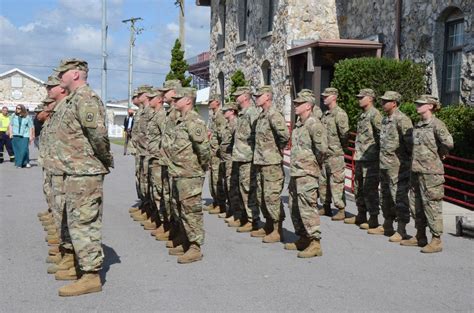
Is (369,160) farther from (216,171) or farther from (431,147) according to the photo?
(216,171)

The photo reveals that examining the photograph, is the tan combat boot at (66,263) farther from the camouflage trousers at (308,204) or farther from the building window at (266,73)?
the building window at (266,73)

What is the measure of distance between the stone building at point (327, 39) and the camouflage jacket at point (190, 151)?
7.70 m

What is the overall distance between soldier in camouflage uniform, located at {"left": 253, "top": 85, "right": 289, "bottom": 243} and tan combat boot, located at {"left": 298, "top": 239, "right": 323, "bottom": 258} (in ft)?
2.70

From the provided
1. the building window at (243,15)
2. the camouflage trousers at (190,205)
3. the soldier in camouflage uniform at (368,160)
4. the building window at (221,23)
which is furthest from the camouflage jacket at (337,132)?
the building window at (221,23)

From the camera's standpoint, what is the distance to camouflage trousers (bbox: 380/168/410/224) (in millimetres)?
7766

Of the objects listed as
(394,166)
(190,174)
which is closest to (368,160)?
(394,166)

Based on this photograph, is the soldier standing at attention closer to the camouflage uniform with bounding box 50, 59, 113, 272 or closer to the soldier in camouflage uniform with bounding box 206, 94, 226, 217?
the soldier in camouflage uniform with bounding box 206, 94, 226, 217

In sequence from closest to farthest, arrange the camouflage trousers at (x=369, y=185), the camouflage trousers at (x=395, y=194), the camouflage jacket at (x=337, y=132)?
the camouflage trousers at (x=395, y=194) → the camouflage trousers at (x=369, y=185) → the camouflage jacket at (x=337, y=132)

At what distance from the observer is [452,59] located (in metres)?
13.1

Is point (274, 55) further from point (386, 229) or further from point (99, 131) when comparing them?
point (99, 131)

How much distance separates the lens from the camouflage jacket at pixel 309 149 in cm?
672

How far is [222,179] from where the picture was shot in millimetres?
9633

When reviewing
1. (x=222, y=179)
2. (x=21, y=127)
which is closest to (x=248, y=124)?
(x=222, y=179)

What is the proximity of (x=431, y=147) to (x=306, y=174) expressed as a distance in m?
1.67
